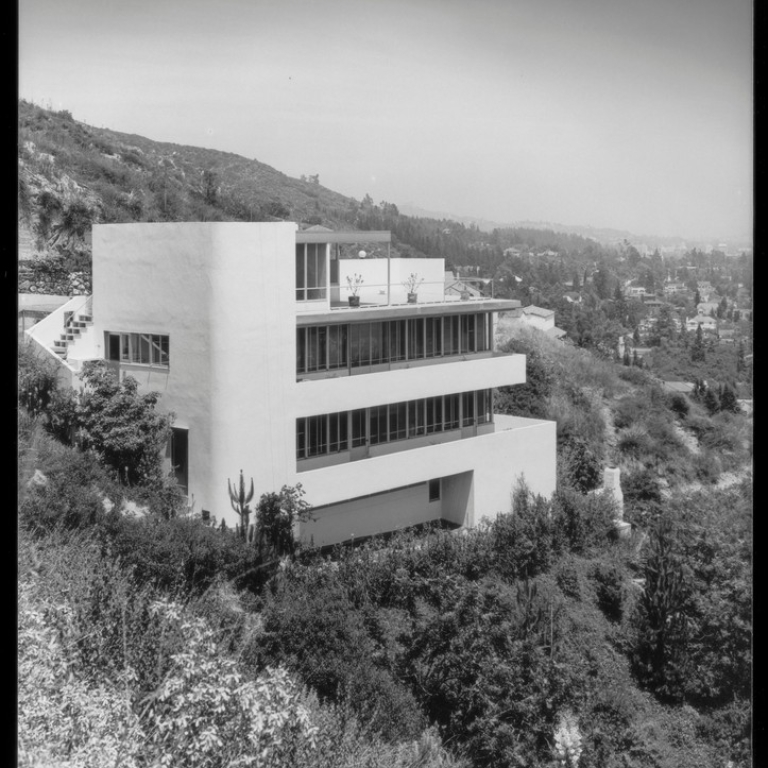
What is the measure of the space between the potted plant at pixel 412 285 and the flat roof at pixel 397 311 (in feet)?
0.66

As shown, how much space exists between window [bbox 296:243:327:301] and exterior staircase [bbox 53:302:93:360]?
5.69ft

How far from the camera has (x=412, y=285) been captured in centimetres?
887

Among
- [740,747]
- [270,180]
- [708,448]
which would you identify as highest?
[270,180]

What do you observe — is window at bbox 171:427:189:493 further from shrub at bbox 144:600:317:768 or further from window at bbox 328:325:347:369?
shrub at bbox 144:600:317:768

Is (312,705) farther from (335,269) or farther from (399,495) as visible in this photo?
(335,269)

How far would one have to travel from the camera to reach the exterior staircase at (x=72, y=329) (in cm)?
755

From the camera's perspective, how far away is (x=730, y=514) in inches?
317

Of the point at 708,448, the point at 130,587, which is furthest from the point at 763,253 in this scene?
the point at 708,448

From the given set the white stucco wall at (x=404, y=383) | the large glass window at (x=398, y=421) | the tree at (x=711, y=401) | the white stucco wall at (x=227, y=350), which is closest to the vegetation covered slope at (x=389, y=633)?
the white stucco wall at (x=227, y=350)

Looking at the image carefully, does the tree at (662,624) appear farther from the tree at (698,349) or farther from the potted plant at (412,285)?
the potted plant at (412,285)

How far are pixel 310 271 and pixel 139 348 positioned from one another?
5.27 ft

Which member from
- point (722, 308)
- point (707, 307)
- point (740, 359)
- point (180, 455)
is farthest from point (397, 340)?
point (740, 359)

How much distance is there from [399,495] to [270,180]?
29.9ft

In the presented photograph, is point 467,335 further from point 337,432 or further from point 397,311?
point 337,432
